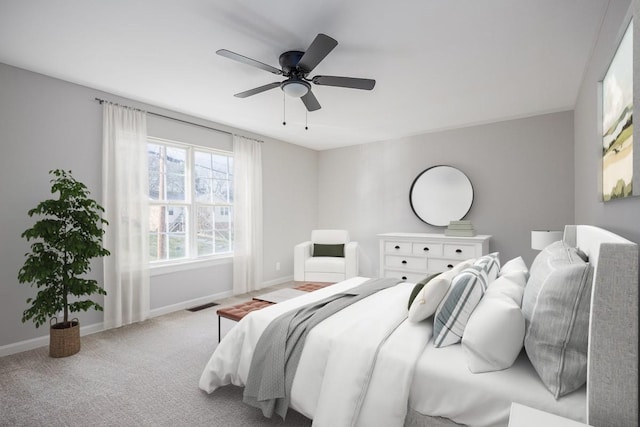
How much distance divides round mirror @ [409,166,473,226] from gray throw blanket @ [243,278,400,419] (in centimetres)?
331

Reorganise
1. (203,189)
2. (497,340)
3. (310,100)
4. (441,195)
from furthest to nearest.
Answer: (441,195)
(203,189)
(310,100)
(497,340)

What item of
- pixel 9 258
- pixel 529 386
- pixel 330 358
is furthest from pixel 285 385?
pixel 9 258

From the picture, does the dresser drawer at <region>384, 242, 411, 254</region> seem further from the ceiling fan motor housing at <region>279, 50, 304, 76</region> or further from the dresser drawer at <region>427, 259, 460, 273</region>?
the ceiling fan motor housing at <region>279, 50, 304, 76</region>

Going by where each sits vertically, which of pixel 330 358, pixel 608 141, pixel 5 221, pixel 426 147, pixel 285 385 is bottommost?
pixel 285 385

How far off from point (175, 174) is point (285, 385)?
3.30 m

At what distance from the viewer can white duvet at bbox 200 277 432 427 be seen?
1422 mm

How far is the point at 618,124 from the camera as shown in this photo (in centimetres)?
152

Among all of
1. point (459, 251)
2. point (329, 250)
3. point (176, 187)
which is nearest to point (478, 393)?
point (459, 251)

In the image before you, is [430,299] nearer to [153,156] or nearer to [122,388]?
[122,388]

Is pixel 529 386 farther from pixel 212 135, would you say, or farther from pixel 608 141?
pixel 212 135

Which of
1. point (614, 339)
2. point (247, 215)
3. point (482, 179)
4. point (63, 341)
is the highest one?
point (482, 179)

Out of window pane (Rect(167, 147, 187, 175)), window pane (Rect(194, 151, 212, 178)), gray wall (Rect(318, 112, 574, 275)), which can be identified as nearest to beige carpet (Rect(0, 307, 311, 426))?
window pane (Rect(167, 147, 187, 175))

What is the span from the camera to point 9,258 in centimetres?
277

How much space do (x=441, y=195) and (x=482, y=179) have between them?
594 mm
